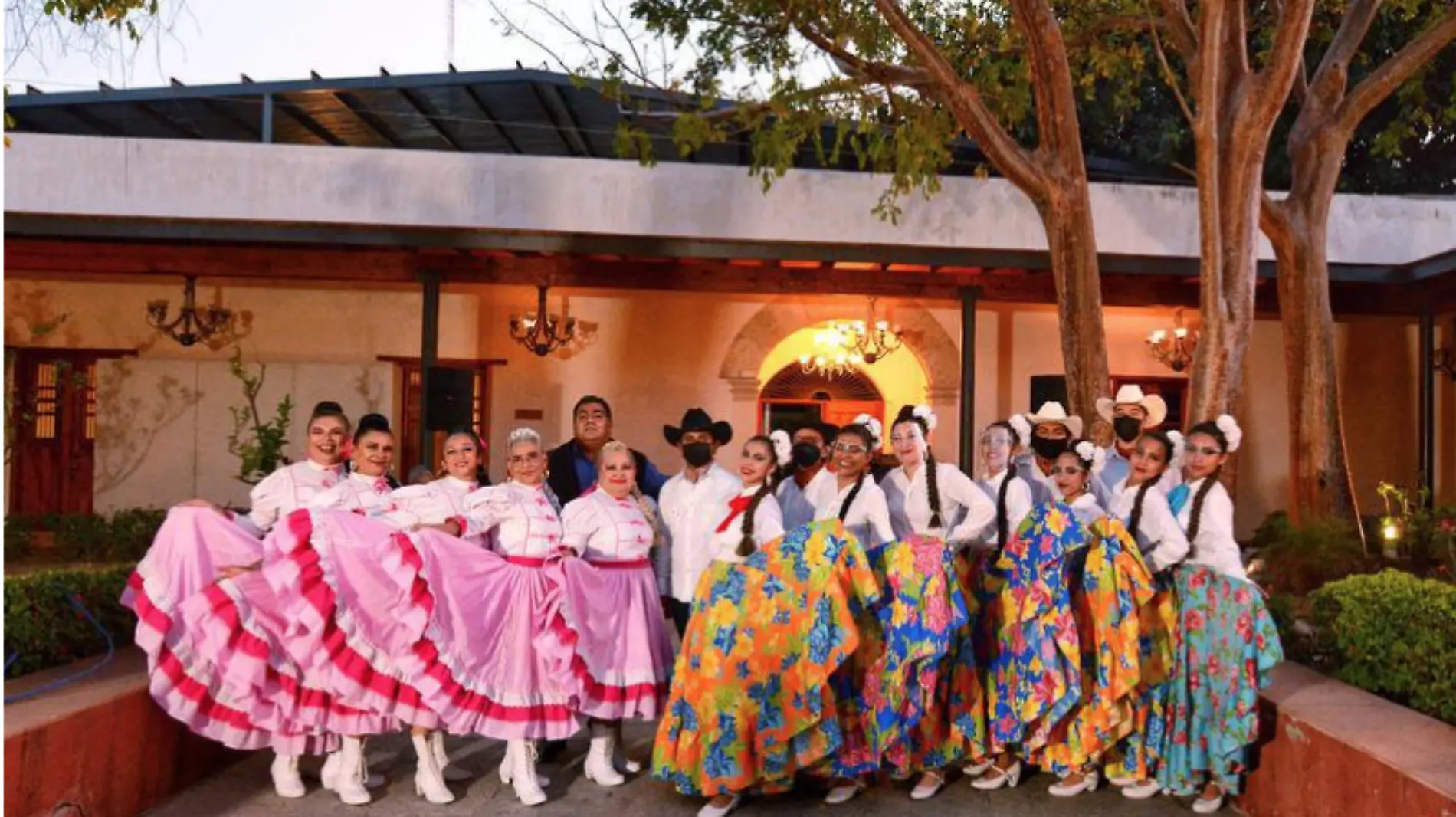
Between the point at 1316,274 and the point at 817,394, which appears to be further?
the point at 817,394

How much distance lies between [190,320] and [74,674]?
804 centimetres

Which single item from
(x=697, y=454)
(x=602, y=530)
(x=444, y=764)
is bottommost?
(x=444, y=764)

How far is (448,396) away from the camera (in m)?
8.22

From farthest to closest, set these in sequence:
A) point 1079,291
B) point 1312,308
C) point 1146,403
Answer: point 1312,308 < point 1079,291 < point 1146,403

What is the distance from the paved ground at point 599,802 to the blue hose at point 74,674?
2.02 ft

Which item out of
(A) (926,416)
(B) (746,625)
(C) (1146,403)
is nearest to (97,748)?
(B) (746,625)

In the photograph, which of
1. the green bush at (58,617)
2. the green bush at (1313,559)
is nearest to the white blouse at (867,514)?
the green bush at (58,617)

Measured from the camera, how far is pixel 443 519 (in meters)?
4.98

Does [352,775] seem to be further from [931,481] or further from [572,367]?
[572,367]

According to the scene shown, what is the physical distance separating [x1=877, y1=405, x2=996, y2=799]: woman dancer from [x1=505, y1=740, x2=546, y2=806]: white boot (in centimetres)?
141

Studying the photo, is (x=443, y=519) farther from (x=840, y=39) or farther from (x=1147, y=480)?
(x=840, y=39)

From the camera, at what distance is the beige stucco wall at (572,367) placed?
12391mm

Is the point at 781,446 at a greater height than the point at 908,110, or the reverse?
the point at 908,110

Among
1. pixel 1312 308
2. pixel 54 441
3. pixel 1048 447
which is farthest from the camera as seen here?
pixel 54 441
